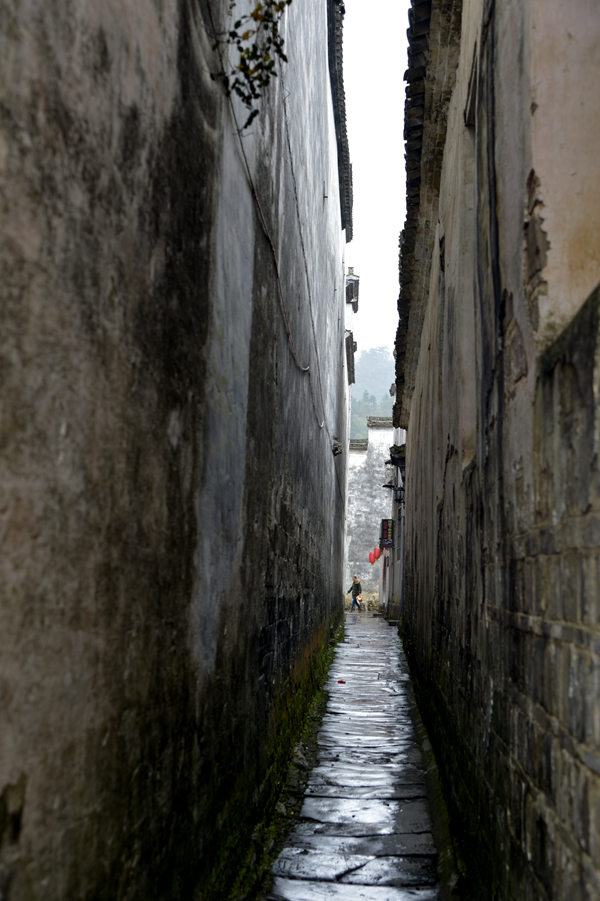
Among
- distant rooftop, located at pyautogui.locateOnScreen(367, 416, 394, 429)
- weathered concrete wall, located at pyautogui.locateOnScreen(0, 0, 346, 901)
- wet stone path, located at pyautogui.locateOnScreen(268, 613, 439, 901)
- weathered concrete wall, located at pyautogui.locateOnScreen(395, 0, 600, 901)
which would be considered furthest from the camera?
distant rooftop, located at pyautogui.locateOnScreen(367, 416, 394, 429)

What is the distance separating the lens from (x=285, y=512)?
5.75 metres

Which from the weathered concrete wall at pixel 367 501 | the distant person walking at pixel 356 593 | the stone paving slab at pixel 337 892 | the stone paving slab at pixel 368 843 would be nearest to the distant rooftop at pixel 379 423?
the weathered concrete wall at pixel 367 501

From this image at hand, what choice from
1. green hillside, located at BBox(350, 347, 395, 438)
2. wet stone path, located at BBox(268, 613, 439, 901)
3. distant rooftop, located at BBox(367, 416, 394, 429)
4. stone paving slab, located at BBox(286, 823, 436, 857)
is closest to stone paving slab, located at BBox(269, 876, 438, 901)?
wet stone path, located at BBox(268, 613, 439, 901)

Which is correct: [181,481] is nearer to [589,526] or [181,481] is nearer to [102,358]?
[102,358]

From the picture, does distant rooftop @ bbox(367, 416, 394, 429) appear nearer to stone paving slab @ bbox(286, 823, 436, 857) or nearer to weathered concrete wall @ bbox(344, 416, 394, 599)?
weathered concrete wall @ bbox(344, 416, 394, 599)

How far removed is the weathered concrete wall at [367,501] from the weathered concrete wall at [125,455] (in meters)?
32.2

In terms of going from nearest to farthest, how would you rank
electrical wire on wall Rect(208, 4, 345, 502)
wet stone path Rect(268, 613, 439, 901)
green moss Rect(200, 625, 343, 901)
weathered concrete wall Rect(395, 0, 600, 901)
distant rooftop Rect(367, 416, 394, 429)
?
1. weathered concrete wall Rect(395, 0, 600, 901)
2. green moss Rect(200, 625, 343, 901)
3. electrical wire on wall Rect(208, 4, 345, 502)
4. wet stone path Rect(268, 613, 439, 901)
5. distant rooftop Rect(367, 416, 394, 429)

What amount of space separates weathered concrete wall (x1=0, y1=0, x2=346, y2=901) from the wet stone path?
0.41m

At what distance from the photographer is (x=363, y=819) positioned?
4.81m

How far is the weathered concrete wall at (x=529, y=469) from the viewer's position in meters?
2.05

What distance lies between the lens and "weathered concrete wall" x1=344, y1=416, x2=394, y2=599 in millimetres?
36125

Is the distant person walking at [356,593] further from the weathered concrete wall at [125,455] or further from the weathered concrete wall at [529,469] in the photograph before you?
the weathered concrete wall at [125,455]

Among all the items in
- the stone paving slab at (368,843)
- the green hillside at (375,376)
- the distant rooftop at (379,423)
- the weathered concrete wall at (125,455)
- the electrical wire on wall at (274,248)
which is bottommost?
the stone paving slab at (368,843)

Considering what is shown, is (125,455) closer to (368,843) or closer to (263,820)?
(263,820)
